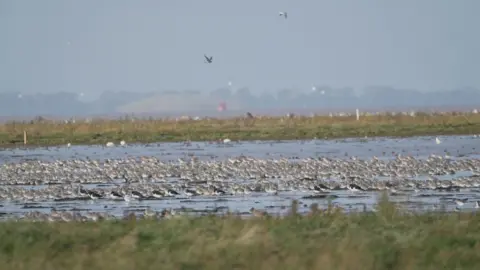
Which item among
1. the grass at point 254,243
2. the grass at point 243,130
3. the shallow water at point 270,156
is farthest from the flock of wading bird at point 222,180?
the grass at point 243,130

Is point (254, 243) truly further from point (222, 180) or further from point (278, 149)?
point (278, 149)

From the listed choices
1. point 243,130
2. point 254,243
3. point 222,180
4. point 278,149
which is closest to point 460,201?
point 222,180

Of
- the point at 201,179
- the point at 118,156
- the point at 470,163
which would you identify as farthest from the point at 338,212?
the point at 118,156

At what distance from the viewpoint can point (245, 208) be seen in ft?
75.9

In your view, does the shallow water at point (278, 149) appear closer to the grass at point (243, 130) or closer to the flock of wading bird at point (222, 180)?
the grass at point (243, 130)

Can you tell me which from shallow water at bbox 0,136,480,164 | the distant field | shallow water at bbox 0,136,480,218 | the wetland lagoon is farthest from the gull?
the distant field

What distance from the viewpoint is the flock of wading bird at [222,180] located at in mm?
26922

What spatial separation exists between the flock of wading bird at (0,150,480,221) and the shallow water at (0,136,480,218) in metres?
0.25

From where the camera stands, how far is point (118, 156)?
48.1m

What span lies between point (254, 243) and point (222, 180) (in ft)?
61.7

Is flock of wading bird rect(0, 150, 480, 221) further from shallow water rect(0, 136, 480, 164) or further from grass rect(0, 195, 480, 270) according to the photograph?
shallow water rect(0, 136, 480, 164)

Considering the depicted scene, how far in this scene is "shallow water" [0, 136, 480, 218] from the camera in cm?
2341

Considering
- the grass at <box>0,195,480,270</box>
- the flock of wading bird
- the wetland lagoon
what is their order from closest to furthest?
the grass at <box>0,195,480,270</box> → the wetland lagoon → the flock of wading bird

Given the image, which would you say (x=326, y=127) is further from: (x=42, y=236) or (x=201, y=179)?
(x=42, y=236)
